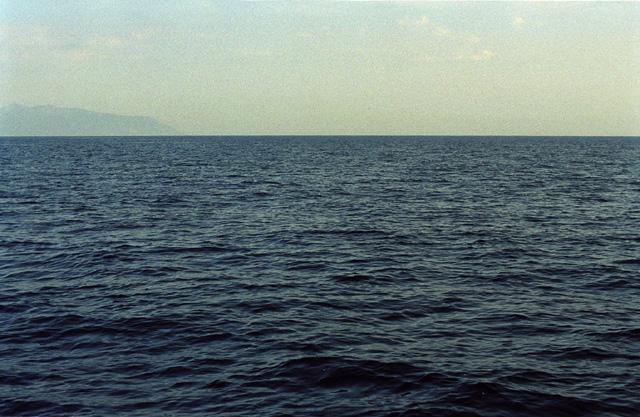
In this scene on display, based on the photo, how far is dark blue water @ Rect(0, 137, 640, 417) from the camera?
13930mm

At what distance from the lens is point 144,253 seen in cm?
2972

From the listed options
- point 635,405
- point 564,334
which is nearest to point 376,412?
point 635,405

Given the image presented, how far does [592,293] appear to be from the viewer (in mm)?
22672

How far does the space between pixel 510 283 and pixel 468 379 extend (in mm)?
10411

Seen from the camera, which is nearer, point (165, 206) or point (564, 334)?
point (564, 334)

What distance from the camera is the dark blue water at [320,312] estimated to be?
13.9 meters

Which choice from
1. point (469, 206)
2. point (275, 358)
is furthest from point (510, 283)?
point (469, 206)

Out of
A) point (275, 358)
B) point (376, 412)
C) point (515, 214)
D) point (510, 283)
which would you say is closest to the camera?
point (376, 412)

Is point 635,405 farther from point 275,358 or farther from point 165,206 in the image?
point 165,206

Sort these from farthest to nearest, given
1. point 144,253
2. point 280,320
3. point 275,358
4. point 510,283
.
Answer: point 144,253, point 510,283, point 280,320, point 275,358

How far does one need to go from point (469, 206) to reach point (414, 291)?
2533 cm

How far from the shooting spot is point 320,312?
66.8 feet

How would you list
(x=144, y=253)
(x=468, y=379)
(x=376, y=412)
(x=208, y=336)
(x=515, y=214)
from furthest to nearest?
(x=515, y=214), (x=144, y=253), (x=208, y=336), (x=468, y=379), (x=376, y=412)

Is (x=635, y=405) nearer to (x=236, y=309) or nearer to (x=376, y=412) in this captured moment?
(x=376, y=412)
